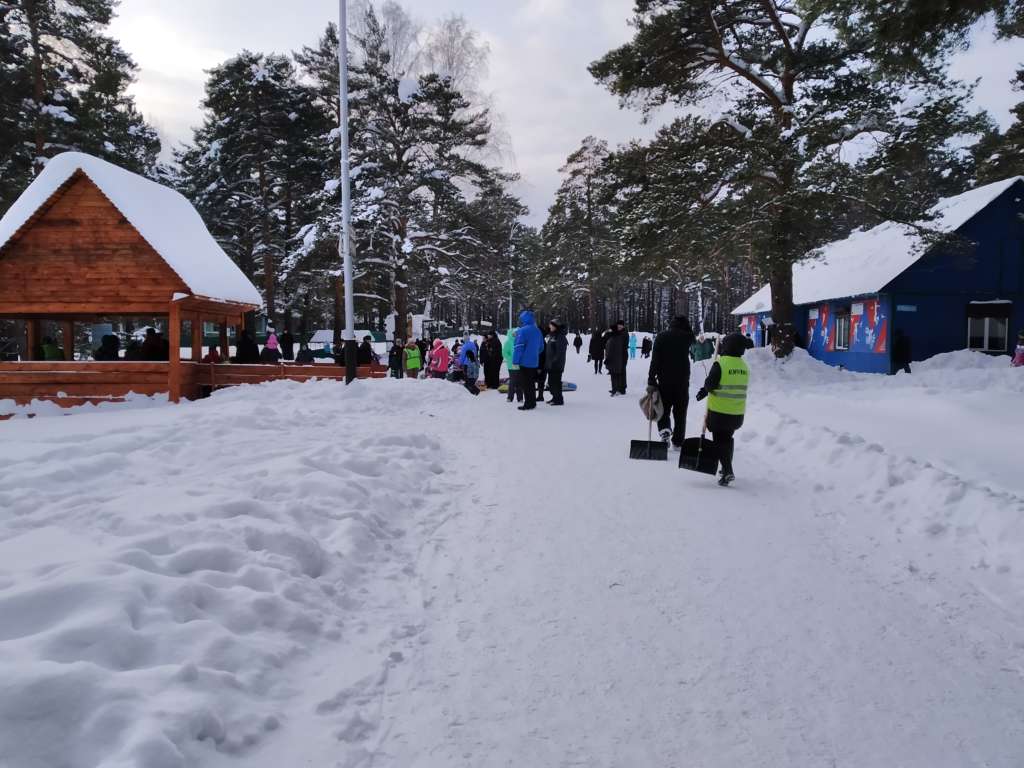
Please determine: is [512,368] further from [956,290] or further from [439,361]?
[956,290]

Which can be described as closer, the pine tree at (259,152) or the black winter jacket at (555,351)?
the black winter jacket at (555,351)

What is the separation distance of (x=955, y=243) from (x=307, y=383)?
1890 centimetres

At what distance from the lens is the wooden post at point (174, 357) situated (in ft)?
49.4

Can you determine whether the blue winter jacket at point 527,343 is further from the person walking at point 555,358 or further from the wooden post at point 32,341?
the wooden post at point 32,341

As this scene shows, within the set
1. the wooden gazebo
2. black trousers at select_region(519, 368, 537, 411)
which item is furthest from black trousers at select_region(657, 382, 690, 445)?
the wooden gazebo

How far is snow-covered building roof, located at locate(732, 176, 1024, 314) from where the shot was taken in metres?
21.5

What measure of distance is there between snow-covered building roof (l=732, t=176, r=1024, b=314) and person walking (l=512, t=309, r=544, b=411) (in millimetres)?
10330

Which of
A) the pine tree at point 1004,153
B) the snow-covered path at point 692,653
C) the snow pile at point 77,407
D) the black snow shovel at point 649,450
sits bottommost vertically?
the snow-covered path at point 692,653

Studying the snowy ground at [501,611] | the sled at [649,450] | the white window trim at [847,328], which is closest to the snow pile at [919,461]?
the snowy ground at [501,611]

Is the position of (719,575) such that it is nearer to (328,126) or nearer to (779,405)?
(779,405)

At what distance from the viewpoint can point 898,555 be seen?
16.0 feet

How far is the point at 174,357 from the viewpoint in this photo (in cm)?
1523

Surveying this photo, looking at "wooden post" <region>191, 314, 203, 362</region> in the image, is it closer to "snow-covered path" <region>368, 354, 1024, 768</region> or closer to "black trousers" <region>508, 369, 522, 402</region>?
"black trousers" <region>508, 369, 522, 402</region>

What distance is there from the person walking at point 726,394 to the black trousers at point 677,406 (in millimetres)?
1797
